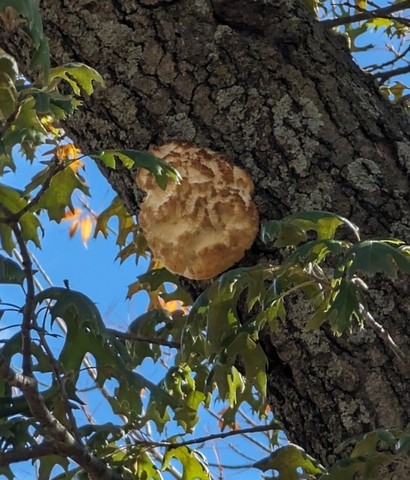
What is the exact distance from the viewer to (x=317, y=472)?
1.45m

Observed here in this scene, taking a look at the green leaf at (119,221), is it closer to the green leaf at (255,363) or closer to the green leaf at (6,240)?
the green leaf at (6,240)

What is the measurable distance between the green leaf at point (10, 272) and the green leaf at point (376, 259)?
0.51 m

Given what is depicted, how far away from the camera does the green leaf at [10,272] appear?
4.81 feet

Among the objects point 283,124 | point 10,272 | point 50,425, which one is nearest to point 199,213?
point 283,124

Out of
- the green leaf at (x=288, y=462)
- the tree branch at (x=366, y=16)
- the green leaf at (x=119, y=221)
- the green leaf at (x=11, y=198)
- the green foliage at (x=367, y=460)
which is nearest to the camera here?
the green foliage at (x=367, y=460)

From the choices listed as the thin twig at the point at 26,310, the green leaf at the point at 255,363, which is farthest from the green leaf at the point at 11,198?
the green leaf at the point at 255,363

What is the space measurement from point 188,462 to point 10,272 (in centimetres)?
57

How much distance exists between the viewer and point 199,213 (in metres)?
1.59

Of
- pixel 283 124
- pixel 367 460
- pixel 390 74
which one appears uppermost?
pixel 390 74

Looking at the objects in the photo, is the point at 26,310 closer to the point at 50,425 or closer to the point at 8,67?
the point at 50,425

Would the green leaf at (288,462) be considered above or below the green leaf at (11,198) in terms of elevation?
below

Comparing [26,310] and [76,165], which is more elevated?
[76,165]

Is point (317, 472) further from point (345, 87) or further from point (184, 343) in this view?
point (345, 87)

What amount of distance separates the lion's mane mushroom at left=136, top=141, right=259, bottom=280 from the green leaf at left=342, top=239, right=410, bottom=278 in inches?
14.7
